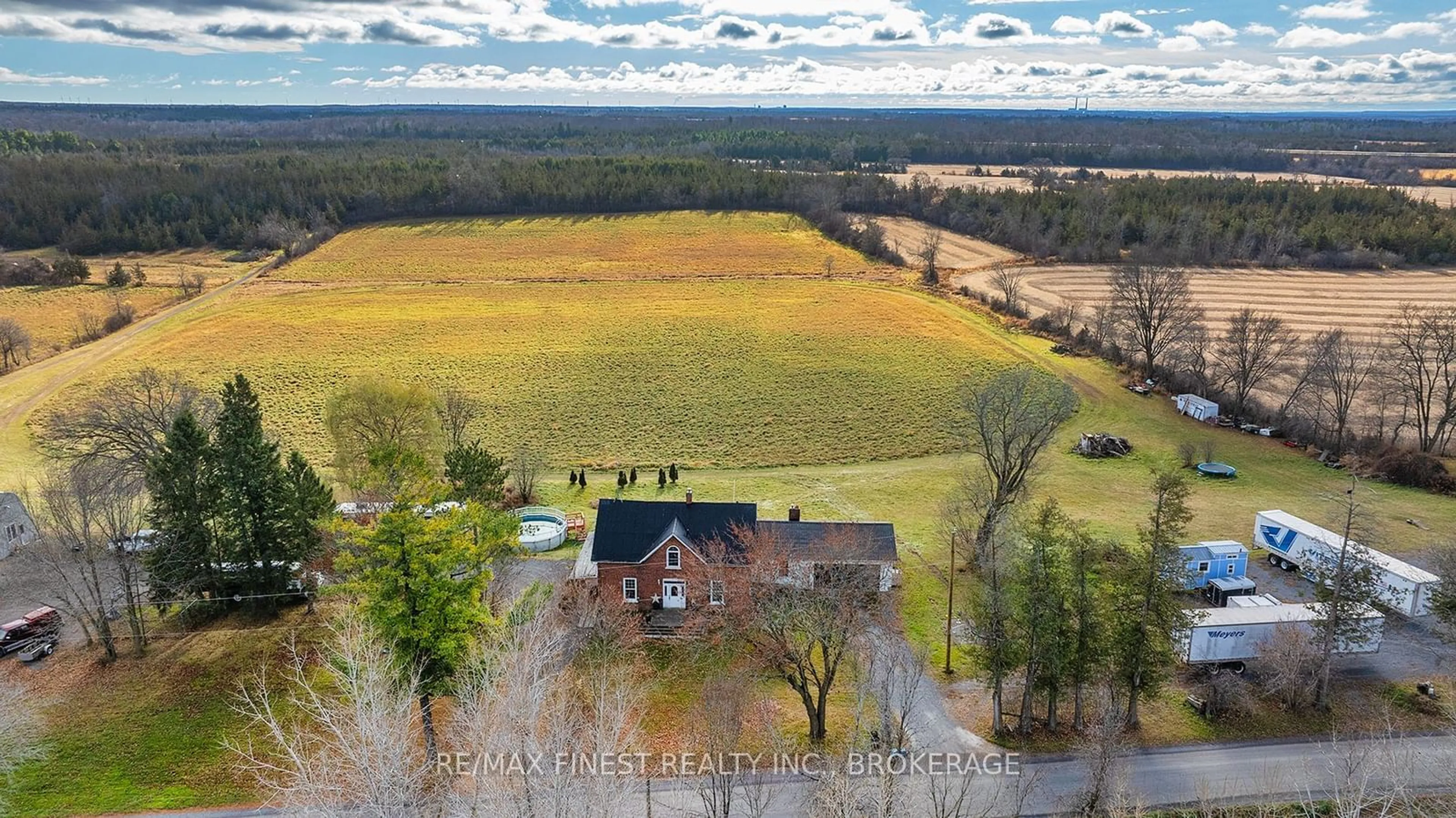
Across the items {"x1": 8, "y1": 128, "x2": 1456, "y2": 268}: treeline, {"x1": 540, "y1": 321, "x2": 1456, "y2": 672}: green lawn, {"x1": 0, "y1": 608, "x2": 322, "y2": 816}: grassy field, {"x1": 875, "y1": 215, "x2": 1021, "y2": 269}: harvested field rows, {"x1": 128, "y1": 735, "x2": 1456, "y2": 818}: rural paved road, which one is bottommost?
{"x1": 540, "y1": 321, "x2": 1456, "y2": 672}: green lawn

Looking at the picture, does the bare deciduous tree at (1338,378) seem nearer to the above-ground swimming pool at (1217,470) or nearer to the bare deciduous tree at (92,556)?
the above-ground swimming pool at (1217,470)

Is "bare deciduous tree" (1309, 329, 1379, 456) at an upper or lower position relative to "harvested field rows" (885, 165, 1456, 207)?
lower

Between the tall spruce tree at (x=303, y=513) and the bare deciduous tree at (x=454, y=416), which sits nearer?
the tall spruce tree at (x=303, y=513)

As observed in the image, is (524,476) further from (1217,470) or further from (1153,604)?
(1217,470)

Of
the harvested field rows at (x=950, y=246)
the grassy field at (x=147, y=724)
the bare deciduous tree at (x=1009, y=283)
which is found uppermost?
the harvested field rows at (x=950, y=246)

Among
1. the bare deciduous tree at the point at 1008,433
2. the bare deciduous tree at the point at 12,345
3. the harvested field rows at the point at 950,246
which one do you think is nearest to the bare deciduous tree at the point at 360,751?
the bare deciduous tree at the point at 1008,433

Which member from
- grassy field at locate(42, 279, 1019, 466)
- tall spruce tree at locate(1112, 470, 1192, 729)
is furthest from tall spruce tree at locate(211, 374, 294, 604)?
tall spruce tree at locate(1112, 470, 1192, 729)

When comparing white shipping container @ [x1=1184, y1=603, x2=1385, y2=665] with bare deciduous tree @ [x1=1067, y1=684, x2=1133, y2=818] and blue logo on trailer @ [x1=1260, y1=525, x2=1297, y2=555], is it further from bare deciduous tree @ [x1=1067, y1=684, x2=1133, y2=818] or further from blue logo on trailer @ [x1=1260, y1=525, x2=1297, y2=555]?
blue logo on trailer @ [x1=1260, y1=525, x2=1297, y2=555]
